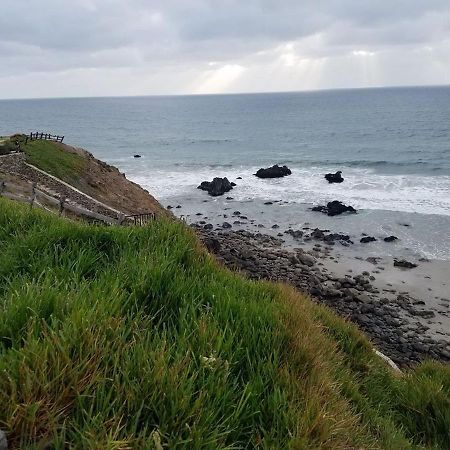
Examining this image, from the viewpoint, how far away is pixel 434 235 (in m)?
30.7

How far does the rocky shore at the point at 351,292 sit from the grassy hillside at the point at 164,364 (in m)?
9.06

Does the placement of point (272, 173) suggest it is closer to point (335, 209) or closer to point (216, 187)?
point (216, 187)

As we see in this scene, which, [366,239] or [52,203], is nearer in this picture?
[52,203]

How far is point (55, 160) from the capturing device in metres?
28.1

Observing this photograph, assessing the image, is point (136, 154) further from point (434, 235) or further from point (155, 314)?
point (155, 314)

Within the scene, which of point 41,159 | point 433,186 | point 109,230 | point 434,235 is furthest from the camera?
point 433,186

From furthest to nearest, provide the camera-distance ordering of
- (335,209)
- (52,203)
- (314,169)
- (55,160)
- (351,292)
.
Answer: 1. (314,169)
2. (335,209)
3. (55,160)
4. (351,292)
5. (52,203)

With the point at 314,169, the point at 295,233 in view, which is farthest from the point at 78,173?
the point at 314,169

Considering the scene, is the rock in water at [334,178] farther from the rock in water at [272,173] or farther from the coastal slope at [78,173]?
the coastal slope at [78,173]

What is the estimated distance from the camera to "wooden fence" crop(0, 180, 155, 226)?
14117 millimetres

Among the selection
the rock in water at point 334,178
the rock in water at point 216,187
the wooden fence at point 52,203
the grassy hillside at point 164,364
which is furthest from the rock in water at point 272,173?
the grassy hillside at point 164,364

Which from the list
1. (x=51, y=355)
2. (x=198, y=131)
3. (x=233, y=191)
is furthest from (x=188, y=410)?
(x=198, y=131)

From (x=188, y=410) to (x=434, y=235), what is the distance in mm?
31367

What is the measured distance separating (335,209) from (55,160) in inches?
857
